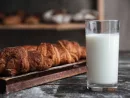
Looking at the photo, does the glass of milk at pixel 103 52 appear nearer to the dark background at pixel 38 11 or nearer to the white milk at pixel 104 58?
the white milk at pixel 104 58

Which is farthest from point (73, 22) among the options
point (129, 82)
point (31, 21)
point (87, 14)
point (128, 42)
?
point (129, 82)

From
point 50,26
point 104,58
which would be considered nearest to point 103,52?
point 104,58

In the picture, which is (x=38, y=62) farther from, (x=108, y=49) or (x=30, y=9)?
(x=30, y=9)

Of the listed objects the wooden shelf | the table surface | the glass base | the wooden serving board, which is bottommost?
the table surface

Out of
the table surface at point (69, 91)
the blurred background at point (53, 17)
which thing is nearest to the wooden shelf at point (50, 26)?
the blurred background at point (53, 17)

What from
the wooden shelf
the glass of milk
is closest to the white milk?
the glass of milk

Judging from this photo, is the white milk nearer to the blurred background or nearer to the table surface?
the table surface
